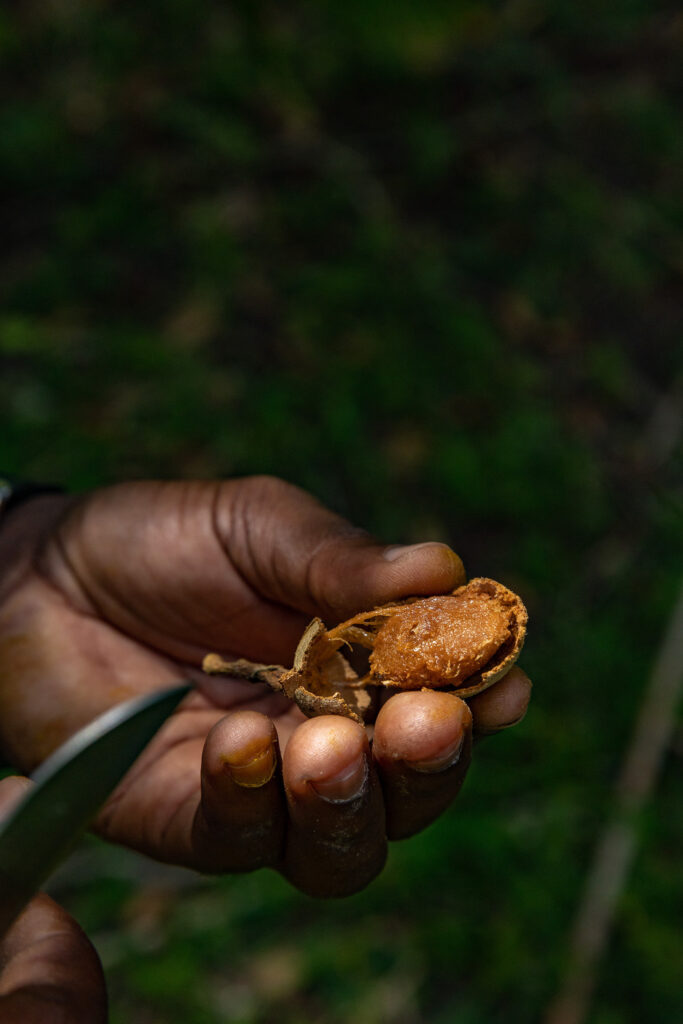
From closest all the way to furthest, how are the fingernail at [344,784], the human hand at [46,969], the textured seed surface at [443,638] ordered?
the human hand at [46,969] → the fingernail at [344,784] → the textured seed surface at [443,638]

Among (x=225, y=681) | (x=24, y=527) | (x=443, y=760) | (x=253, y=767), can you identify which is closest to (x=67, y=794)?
(x=253, y=767)

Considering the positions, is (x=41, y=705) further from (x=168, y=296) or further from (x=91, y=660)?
(x=168, y=296)

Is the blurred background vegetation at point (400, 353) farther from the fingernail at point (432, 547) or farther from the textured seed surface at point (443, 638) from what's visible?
the fingernail at point (432, 547)

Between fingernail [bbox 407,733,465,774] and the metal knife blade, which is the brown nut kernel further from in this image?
the metal knife blade

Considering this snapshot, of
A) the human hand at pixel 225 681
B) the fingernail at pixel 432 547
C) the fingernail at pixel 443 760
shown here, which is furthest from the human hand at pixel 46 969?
the fingernail at pixel 432 547

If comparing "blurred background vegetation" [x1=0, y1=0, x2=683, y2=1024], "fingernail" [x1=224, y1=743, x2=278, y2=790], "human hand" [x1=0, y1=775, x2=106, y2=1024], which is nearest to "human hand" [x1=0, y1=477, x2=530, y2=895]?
"fingernail" [x1=224, y1=743, x2=278, y2=790]

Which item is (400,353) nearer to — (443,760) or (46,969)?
(443,760)
